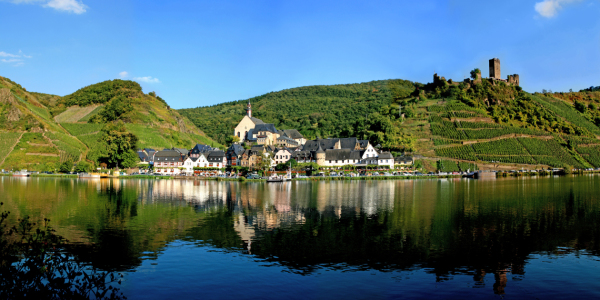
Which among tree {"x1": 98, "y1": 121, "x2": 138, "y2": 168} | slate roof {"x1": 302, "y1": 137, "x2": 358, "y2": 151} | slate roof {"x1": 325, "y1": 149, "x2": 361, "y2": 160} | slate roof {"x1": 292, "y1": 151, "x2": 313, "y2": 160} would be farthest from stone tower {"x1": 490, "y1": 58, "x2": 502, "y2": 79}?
tree {"x1": 98, "y1": 121, "x2": 138, "y2": 168}

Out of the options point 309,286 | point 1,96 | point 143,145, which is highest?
point 1,96

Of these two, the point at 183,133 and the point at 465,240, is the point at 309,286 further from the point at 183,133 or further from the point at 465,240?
the point at 183,133

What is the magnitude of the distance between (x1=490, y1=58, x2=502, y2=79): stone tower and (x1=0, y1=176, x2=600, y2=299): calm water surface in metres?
114

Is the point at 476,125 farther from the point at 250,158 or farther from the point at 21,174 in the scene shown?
the point at 21,174

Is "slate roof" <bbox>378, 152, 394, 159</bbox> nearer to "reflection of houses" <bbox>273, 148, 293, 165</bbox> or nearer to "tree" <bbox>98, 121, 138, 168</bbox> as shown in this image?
"reflection of houses" <bbox>273, 148, 293, 165</bbox>

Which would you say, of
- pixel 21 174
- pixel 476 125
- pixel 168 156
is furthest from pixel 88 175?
pixel 476 125

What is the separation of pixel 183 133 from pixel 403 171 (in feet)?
265

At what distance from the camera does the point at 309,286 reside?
48.9ft

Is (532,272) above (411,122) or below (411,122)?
below

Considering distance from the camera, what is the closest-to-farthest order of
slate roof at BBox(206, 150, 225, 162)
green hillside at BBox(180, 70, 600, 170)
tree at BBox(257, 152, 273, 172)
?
tree at BBox(257, 152, 273, 172) → slate roof at BBox(206, 150, 225, 162) → green hillside at BBox(180, 70, 600, 170)

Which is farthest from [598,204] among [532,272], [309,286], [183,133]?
[183,133]

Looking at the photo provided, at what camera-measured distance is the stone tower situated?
13762 centimetres

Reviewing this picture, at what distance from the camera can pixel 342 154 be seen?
90.8 metres

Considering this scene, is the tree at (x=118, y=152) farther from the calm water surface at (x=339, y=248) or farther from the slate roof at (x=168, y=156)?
the calm water surface at (x=339, y=248)
